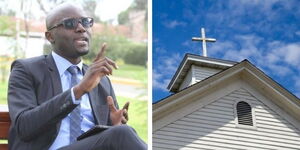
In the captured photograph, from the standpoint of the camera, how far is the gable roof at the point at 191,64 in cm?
561

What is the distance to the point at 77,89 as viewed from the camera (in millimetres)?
1640

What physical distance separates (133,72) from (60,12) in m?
0.38


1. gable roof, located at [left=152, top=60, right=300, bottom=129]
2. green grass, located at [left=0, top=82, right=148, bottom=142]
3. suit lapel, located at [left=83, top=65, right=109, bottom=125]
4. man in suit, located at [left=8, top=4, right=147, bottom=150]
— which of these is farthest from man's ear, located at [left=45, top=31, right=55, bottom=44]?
gable roof, located at [left=152, top=60, right=300, bottom=129]

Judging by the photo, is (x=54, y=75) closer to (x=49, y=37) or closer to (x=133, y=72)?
(x=49, y=37)

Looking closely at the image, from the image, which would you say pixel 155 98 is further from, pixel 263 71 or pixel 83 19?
pixel 83 19

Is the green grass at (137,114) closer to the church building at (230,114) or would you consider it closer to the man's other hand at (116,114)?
the man's other hand at (116,114)

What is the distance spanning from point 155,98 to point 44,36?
310 cm

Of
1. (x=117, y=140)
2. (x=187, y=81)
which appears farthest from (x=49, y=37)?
(x=187, y=81)

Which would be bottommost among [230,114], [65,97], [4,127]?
[230,114]

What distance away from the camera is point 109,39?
2021 millimetres

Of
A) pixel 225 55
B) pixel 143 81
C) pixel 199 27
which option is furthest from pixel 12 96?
pixel 225 55

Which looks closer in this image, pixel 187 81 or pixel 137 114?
pixel 137 114

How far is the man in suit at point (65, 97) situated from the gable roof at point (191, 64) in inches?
147

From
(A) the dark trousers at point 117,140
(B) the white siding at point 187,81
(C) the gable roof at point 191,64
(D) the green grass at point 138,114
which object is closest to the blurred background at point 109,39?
(D) the green grass at point 138,114
